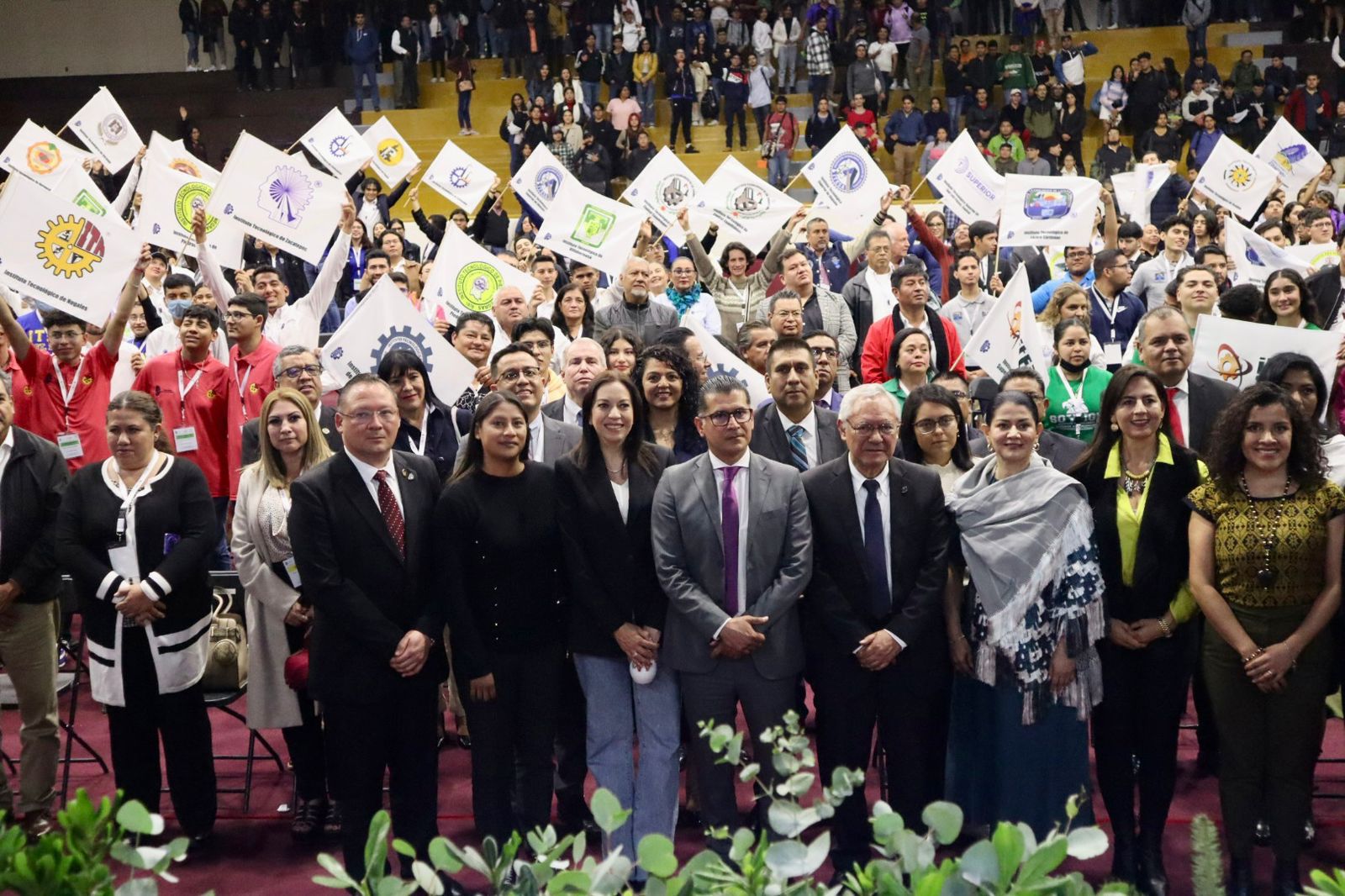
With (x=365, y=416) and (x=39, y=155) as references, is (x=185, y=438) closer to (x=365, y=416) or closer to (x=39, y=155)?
(x=365, y=416)

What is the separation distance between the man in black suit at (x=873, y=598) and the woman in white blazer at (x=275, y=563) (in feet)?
5.62

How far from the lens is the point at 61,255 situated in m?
6.61

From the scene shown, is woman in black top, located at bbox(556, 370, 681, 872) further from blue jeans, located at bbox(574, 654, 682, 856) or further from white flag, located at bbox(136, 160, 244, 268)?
white flag, located at bbox(136, 160, 244, 268)

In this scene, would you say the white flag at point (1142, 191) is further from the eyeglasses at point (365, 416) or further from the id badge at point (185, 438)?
the eyeglasses at point (365, 416)

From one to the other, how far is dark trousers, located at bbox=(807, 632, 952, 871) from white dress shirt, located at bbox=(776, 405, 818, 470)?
0.93m

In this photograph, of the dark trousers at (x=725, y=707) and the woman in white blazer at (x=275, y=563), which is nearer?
the dark trousers at (x=725, y=707)

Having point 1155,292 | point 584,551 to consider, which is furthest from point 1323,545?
point 1155,292

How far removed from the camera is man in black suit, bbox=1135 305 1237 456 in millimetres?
5086

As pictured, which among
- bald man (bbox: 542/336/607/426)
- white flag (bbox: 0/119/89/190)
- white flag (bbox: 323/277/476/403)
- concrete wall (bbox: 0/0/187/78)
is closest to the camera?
bald man (bbox: 542/336/607/426)

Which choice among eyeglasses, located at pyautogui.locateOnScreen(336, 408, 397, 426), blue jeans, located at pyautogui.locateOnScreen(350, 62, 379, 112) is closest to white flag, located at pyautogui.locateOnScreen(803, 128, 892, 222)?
eyeglasses, located at pyautogui.locateOnScreen(336, 408, 397, 426)

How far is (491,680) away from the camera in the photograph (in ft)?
13.9

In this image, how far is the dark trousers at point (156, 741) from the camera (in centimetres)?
468

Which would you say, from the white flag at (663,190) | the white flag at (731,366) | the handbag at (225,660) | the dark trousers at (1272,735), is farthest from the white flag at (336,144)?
the dark trousers at (1272,735)

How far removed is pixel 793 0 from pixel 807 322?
14.9 metres
